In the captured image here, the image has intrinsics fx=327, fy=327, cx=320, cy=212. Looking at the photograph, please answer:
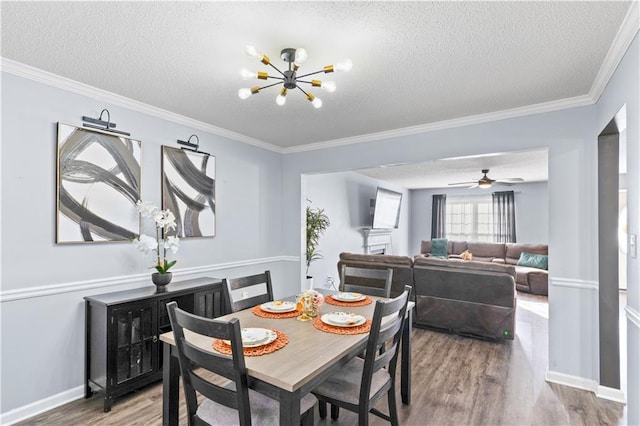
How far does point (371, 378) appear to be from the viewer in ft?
5.55

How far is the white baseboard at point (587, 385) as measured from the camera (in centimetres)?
257

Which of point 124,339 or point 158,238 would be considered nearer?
point 124,339

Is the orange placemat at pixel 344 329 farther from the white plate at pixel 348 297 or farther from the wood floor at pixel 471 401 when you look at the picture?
the wood floor at pixel 471 401

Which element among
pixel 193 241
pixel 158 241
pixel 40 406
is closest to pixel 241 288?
pixel 158 241

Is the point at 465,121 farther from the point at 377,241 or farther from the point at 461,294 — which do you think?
the point at 377,241

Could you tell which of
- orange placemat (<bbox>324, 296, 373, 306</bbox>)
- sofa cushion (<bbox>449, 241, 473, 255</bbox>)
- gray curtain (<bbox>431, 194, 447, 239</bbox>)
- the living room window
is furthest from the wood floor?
gray curtain (<bbox>431, 194, 447, 239</bbox>)

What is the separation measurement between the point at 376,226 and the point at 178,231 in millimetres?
4731

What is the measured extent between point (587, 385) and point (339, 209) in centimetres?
420

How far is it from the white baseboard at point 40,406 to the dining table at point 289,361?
132 cm

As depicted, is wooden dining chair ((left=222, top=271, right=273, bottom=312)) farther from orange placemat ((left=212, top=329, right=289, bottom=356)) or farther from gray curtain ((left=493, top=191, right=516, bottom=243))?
gray curtain ((left=493, top=191, right=516, bottom=243))

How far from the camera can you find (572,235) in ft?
9.33

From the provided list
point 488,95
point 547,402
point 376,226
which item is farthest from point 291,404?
point 376,226

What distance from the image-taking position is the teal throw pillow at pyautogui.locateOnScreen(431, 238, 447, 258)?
837cm

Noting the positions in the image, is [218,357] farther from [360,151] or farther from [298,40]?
[360,151]
